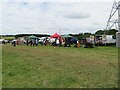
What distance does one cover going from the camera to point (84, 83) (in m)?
10.0

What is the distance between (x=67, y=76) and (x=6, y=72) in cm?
298

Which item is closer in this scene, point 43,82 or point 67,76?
point 43,82

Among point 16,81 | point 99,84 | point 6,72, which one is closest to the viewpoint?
point 99,84

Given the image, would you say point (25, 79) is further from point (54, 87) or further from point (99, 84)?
point (99, 84)

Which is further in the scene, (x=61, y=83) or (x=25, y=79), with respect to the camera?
(x=25, y=79)

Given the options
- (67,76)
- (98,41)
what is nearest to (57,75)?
(67,76)

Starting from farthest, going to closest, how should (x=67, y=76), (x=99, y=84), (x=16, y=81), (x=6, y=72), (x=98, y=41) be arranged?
(x=98, y=41), (x=6, y=72), (x=67, y=76), (x=16, y=81), (x=99, y=84)

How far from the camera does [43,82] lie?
10.3 m

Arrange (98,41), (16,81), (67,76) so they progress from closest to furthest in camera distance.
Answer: (16,81), (67,76), (98,41)

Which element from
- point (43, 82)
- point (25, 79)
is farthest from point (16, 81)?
point (43, 82)

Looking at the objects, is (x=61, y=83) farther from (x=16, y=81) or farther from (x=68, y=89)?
(x=16, y=81)

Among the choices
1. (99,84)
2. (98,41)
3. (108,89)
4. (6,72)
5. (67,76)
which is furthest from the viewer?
(98,41)

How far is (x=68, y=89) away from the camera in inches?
359

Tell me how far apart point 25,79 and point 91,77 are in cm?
252
